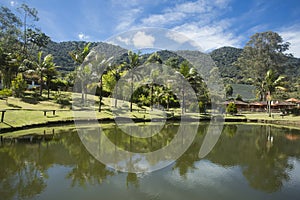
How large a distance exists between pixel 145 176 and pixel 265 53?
1749 inches

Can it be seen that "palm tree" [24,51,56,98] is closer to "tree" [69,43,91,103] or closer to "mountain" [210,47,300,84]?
"tree" [69,43,91,103]

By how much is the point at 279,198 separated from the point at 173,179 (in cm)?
302

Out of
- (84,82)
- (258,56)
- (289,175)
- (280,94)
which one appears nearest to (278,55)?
(258,56)

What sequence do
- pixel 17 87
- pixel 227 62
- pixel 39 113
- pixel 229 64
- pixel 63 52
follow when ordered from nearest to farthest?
pixel 39 113, pixel 17 87, pixel 229 64, pixel 63 52, pixel 227 62

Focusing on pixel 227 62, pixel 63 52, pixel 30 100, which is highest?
pixel 63 52

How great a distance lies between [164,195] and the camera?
5.86 m

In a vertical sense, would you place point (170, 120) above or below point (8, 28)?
below

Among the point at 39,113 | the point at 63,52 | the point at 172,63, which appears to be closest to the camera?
the point at 39,113

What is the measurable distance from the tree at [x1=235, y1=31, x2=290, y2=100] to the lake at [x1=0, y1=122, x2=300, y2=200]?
3720cm

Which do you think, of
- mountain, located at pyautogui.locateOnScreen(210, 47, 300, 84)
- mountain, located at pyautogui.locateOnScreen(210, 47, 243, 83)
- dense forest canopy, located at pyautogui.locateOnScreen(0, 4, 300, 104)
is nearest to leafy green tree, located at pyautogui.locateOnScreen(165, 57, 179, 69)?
dense forest canopy, located at pyautogui.locateOnScreen(0, 4, 300, 104)

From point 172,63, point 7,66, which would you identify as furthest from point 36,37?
point 172,63

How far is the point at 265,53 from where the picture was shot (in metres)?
43.4

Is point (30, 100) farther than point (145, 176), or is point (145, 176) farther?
point (30, 100)

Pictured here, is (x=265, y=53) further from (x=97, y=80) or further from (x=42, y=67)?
(x=42, y=67)
